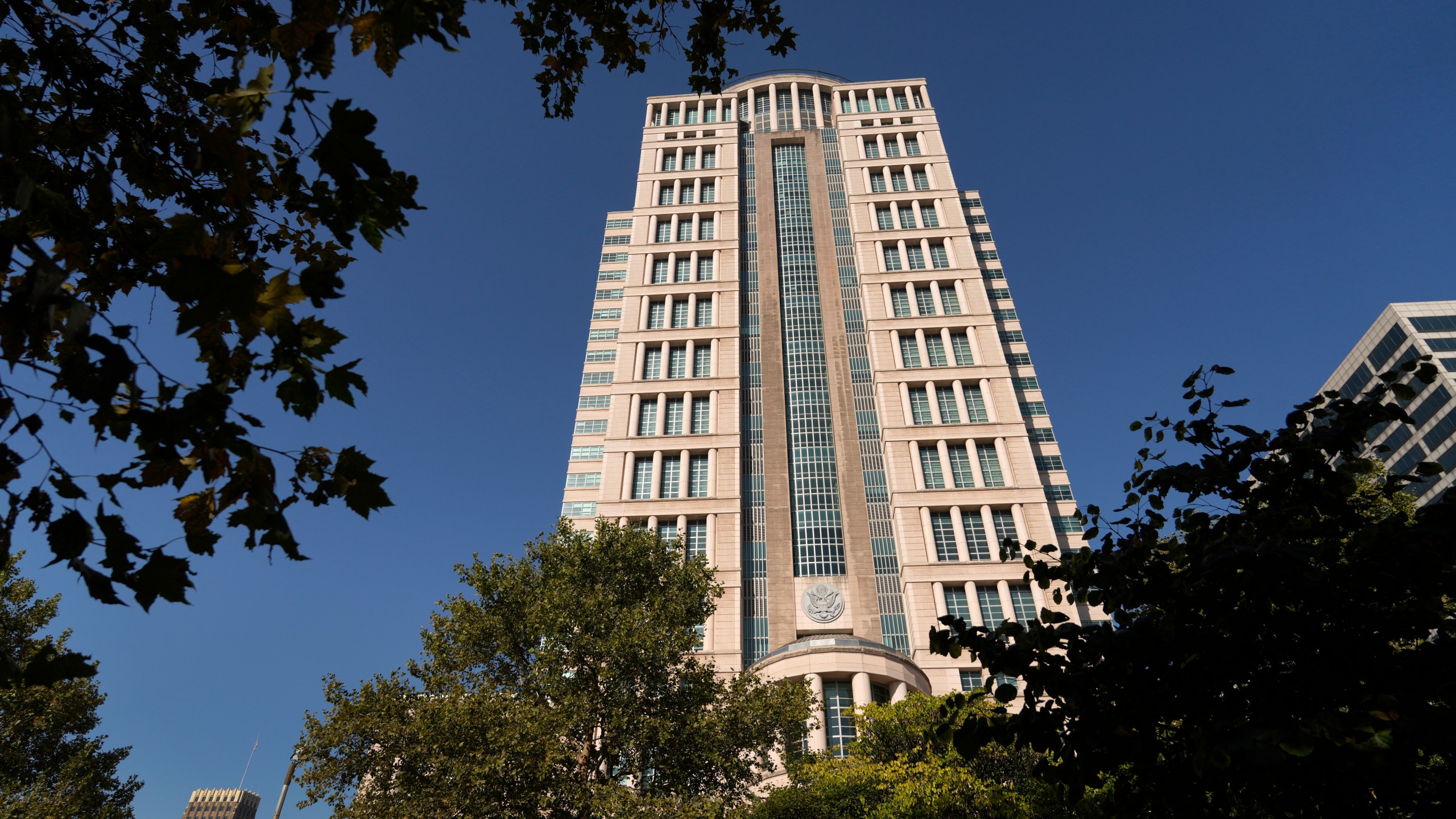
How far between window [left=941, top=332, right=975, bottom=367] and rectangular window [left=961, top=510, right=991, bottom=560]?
10998 millimetres

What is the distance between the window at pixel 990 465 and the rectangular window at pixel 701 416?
16884 mm

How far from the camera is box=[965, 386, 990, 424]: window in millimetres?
46531

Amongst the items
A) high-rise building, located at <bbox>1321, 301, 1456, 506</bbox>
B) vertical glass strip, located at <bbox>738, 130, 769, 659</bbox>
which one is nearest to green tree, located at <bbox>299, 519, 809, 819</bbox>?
vertical glass strip, located at <bbox>738, 130, 769, 659</bbox>

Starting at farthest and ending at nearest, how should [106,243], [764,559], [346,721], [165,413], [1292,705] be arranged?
[764,559] < [346,721] < [1292,705] < [106,243] < [165,413]

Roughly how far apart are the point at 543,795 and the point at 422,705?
3.67m

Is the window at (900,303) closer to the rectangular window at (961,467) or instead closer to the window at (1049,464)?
the rectangular window at (961,467)

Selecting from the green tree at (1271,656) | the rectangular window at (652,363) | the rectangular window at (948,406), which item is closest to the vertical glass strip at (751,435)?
the rectangular window at (652,363)

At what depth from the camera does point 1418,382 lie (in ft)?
210

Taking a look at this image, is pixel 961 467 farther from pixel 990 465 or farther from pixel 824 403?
pixel 824 403

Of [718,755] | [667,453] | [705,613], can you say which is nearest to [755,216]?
[667,453]

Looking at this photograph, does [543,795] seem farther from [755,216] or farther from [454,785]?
[755,216]

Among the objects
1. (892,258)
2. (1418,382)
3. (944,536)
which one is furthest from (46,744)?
(1418,382)

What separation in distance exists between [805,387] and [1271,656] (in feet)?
146

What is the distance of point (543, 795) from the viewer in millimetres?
15859
